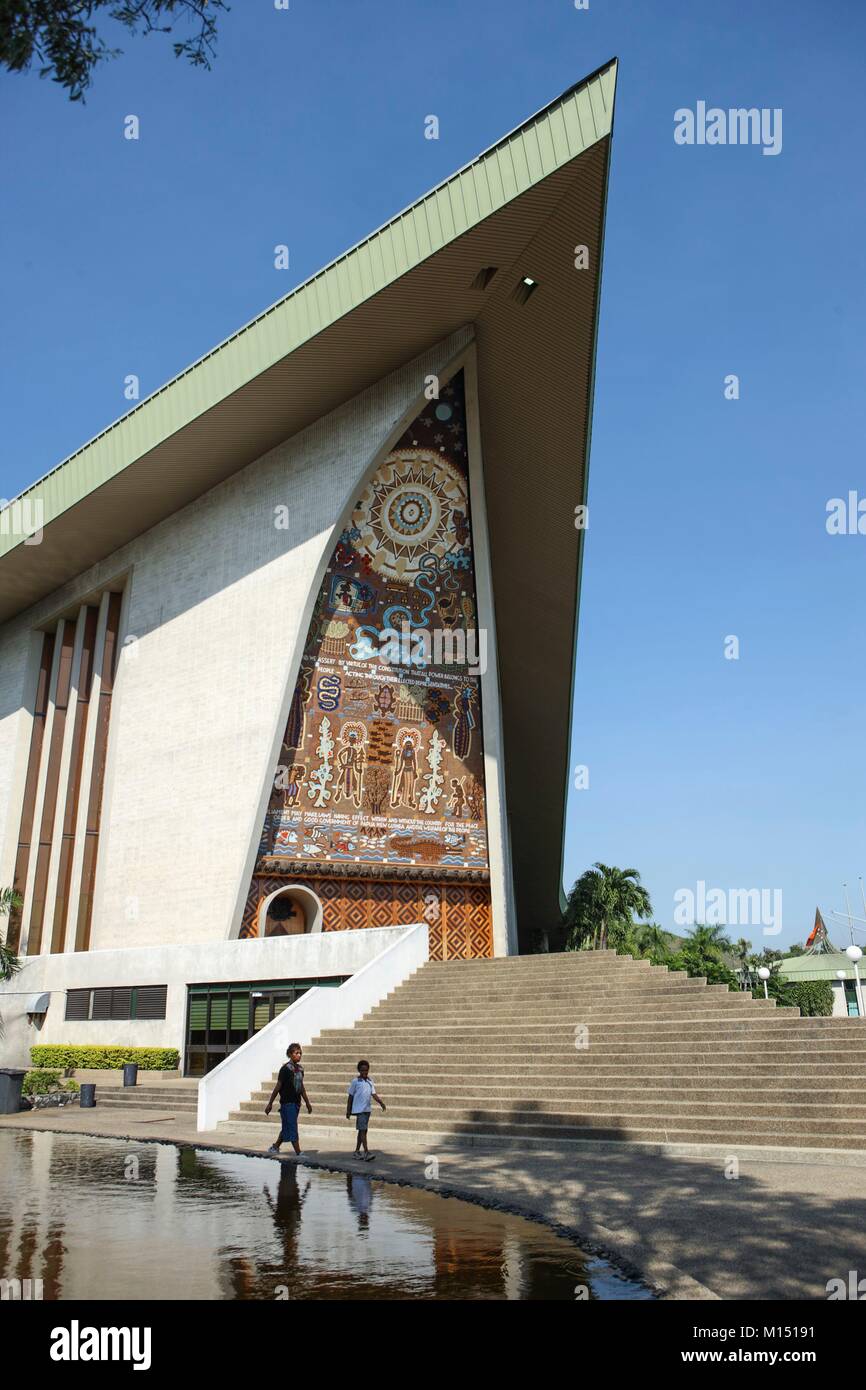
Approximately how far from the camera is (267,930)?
20.6 m

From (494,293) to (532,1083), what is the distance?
46.6 ft

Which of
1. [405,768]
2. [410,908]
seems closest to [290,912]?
[410,908]

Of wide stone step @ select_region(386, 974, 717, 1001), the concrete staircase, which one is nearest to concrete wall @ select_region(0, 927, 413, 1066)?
wide stone step @ select_region(386, 974, 717, 1001)

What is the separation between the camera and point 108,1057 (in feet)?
63.8

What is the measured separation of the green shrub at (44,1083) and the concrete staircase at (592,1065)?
6.82 m

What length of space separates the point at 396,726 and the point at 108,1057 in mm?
8218

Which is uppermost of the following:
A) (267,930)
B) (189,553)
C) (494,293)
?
(494,293)

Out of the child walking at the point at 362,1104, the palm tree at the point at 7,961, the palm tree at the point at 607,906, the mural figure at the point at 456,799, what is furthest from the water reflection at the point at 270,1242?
the palm tree at the point at 607,906

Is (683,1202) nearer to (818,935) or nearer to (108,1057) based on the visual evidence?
(108,1057)

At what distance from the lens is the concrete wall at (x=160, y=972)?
1764cm

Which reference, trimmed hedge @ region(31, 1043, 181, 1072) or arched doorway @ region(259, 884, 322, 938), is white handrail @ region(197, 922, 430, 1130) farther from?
trimmed hedge @ region(31, 1043, 181, 1072)
